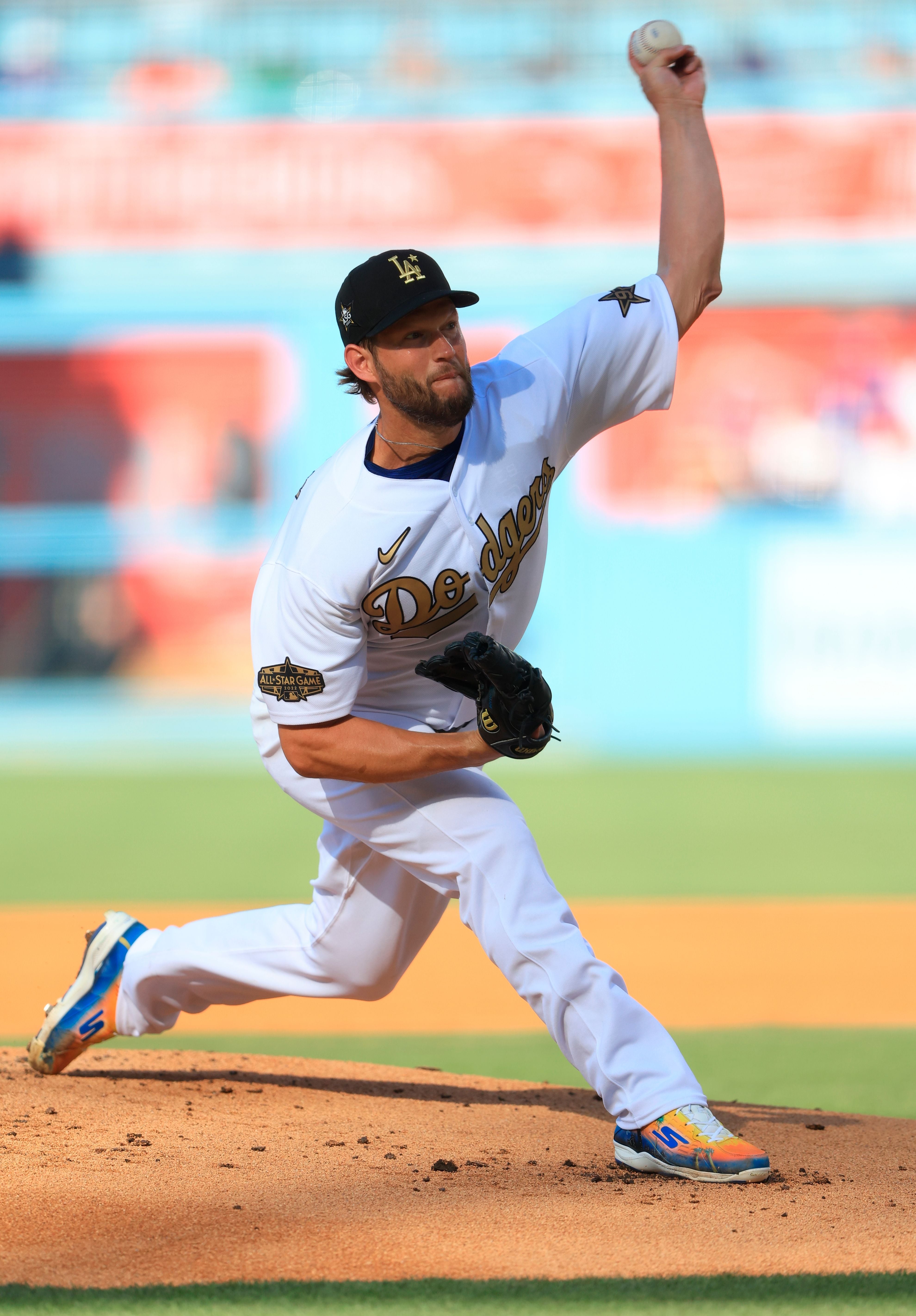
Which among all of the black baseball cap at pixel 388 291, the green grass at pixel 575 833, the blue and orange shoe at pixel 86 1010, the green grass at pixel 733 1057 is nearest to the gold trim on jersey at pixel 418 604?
the black baseball cap at pixel 388 291

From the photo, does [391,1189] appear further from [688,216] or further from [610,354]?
[688,216]

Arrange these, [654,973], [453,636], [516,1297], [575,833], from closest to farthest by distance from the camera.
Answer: [516,1297] < [453,636] < [654,973] < [575,833]

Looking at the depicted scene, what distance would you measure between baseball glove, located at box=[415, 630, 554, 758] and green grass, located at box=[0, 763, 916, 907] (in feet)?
12.1

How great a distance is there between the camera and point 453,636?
3332 millimetres

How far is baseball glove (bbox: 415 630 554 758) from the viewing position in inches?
118

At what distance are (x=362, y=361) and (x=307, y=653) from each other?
0.67 metres

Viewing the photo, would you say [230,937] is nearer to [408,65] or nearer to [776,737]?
[776,737]

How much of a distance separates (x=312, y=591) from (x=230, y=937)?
3.59 feet

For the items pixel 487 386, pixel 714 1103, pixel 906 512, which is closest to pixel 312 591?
pixel 487 386

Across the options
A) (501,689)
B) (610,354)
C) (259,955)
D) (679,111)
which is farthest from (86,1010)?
(679,111)

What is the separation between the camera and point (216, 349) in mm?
17078

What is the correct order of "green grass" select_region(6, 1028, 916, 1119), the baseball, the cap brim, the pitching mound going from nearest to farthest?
the pitching mound → the cap brim → the baseball → "green grass" select_region(6, 1028, 916, 1119)

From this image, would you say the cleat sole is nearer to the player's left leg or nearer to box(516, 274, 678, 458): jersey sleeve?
the player's left leg

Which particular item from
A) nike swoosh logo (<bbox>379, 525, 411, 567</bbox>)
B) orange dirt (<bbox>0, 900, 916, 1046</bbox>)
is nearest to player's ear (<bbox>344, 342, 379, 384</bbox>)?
nike swoosh logo (<bbox>379, 525, 411, 567</bbox>)
